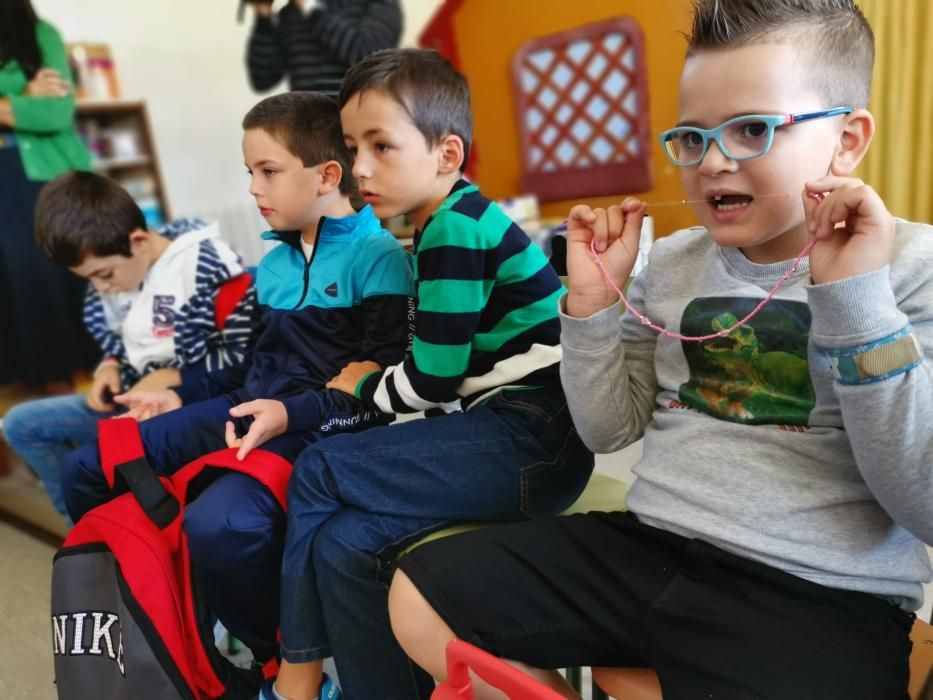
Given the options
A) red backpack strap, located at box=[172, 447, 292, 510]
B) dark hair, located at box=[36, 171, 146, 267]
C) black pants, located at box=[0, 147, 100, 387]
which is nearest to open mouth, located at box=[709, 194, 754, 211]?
red backpack strap, located at box=[172, 447, 292, 510]

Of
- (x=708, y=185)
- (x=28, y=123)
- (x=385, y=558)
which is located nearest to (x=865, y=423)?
(x=708, y=185)

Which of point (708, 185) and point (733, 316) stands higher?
point (708, 185)

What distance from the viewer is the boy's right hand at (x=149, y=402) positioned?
1095 millimetres

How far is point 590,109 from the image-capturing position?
0.71 meters

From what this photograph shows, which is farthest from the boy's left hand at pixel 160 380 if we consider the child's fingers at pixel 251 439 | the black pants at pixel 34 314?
the black pants at pixel 34 314

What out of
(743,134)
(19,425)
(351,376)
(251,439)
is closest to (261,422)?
(251,439)

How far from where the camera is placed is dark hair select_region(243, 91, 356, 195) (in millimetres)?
889

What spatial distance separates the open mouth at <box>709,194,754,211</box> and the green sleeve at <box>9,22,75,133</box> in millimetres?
1350

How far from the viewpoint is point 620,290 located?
0.70 meters

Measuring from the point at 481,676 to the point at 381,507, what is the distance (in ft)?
0.77

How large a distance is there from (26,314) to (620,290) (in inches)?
80.3

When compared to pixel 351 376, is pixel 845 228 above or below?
above

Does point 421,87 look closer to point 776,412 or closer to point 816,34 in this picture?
point 816,34

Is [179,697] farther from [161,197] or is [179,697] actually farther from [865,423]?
[161,197]
